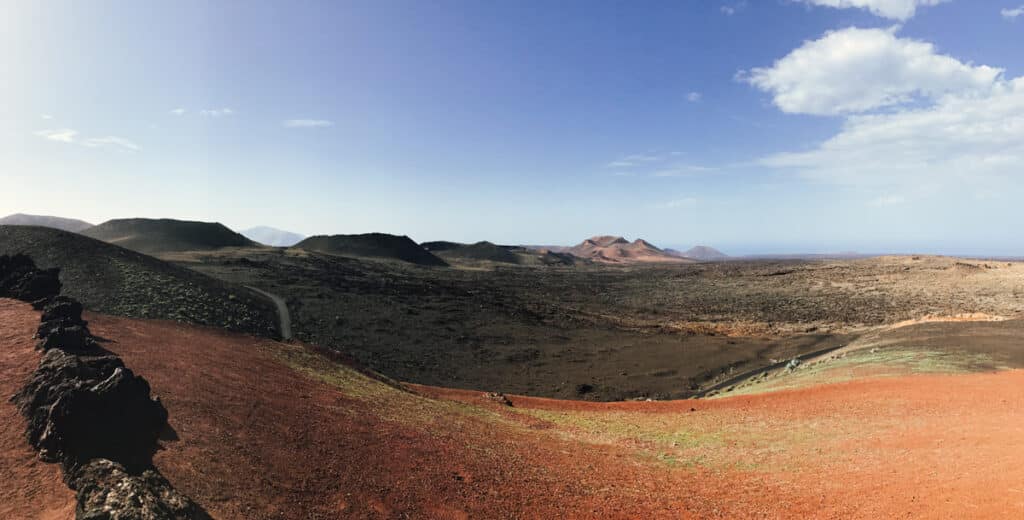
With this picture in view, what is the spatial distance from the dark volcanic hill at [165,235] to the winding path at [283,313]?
48.4 meters

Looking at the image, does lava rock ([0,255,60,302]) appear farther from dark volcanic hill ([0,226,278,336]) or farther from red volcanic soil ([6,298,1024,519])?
dark volcanic hill ([0,226,278,336])

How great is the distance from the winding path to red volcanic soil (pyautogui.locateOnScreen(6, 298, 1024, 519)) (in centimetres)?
1042

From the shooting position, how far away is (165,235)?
267ft

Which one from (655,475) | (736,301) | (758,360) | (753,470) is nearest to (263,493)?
(655,475)

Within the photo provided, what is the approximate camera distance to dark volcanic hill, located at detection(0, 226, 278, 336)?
22.9 metres

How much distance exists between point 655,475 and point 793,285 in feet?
231

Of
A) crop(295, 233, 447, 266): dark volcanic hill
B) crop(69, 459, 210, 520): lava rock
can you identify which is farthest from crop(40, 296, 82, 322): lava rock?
crop(295, 233, 447, 266): dark volcanic hill

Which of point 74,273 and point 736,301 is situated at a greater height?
point 74,273

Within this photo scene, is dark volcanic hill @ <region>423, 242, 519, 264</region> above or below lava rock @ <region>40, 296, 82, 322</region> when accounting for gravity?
above

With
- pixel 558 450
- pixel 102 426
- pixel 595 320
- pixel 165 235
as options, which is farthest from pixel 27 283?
pixel 165 235

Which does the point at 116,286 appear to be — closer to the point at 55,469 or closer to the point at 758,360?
the point at 55,469

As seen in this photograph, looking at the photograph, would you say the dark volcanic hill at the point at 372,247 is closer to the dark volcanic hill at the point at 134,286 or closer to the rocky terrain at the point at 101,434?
the dark volcanic hill at the point at 134,286

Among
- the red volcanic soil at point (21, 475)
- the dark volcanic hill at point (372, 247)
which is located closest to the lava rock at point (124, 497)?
the red volcanic soil at point (21, 475)

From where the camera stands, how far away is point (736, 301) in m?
59.5
